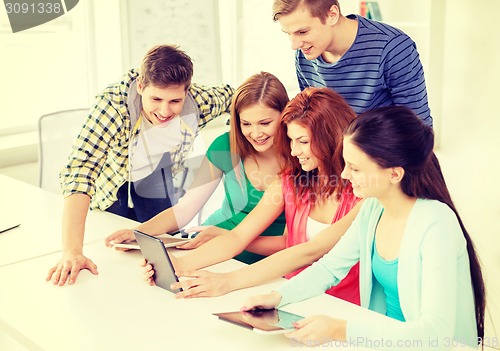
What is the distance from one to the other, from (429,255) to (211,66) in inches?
122

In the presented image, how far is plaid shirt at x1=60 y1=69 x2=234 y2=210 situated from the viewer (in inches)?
88.2

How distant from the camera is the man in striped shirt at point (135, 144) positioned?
218 centimetres

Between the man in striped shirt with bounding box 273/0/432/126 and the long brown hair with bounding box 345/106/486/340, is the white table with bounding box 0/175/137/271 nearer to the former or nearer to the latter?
the man in striped shirt with bounding box 273/0/432/126

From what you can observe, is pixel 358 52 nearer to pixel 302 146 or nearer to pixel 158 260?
pixel 302 146

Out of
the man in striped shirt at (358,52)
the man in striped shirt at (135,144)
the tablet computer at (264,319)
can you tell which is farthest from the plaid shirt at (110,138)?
the tablet computer at (264,319)

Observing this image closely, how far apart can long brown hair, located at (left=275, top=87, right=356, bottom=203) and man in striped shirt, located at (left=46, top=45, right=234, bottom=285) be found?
0.38 metres

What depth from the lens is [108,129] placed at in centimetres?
227

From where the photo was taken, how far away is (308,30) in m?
2.26

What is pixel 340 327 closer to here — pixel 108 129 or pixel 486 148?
pixel 108 129

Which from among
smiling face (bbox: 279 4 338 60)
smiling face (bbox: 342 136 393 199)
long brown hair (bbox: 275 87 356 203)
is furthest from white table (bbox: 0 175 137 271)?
smiling face (bbox: 342 136 393 199)

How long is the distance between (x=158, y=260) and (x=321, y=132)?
1.90 feet

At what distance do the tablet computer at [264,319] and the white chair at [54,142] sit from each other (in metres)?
1.70

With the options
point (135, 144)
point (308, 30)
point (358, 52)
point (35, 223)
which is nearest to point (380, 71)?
point (358, 52)

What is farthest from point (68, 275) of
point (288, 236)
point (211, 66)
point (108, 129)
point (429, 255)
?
point (211, 66)
